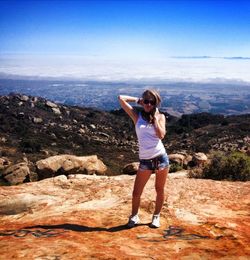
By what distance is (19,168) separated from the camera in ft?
61.9

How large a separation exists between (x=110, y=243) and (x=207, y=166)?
29.9 feet

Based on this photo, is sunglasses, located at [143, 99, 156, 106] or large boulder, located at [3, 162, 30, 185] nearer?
sunglasses, located at [143, 99, 156, 106]

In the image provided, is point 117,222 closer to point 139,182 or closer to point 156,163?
point 139,182

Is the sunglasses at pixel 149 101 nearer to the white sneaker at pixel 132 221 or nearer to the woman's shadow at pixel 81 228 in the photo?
the white sneaker at pixel 132 221

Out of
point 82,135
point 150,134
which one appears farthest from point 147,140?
point 82,135

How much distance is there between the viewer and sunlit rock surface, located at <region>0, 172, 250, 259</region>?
582 centimetres

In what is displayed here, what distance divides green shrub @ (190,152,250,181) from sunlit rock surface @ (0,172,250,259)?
7.81ft

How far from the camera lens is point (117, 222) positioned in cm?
754

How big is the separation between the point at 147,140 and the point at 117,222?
212 cm

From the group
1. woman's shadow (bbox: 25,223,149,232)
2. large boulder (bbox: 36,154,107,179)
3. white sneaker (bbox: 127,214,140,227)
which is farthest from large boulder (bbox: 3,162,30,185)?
white sneaker (bbox: 127,214,140,227)

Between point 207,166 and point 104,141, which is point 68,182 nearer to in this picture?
point 207,166

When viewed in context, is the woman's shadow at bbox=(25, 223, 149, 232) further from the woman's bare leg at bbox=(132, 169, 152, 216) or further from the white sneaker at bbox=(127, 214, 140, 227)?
the woman's bare leg at bbox=(132, 169, 152, 216)

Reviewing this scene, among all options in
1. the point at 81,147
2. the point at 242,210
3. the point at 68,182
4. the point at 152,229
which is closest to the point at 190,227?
the point at 152,229

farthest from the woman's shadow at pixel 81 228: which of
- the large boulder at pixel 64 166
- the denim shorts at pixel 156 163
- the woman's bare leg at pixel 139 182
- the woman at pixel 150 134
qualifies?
the large boulder at pixel 64 166
